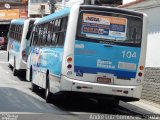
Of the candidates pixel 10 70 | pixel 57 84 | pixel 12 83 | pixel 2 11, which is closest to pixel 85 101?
pixel 57 84

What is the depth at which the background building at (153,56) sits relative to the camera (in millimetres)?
19828

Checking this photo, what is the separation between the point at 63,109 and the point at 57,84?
77 cm

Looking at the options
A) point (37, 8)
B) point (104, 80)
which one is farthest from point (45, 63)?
point (37, 8)

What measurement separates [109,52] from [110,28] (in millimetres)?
720

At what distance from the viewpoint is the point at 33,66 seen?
2127cm

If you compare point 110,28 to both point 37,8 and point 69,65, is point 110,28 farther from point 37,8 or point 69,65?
point 37,8

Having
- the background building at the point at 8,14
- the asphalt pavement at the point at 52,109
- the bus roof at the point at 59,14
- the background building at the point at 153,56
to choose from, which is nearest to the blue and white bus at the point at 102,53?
the bus roof at the point at 59,14

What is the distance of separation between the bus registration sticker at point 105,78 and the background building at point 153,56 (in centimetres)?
447

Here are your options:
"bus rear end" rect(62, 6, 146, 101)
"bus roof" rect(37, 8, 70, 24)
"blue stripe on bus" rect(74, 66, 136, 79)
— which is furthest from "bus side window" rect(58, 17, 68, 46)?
"blue stripe on bus" rect(74, 66, 136, 79)

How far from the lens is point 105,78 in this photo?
50.4 ft

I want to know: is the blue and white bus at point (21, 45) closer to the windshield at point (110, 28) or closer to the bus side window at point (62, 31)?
the bus side window at point (62, 31)

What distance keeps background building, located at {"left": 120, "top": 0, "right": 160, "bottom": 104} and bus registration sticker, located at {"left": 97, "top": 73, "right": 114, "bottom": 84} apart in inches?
176

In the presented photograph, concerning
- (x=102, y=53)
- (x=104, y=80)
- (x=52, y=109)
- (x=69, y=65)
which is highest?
(x=102, y=53)

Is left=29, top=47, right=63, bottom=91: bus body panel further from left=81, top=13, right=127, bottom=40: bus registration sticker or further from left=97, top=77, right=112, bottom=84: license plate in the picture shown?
left=97, top=77, right=112, bottom=84: license plate
